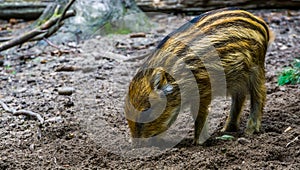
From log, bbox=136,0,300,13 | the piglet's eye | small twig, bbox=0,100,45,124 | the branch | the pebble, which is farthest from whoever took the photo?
log, bbox=136,0,300,13

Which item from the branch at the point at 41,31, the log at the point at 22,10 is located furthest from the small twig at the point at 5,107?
the log at the point at 22,10

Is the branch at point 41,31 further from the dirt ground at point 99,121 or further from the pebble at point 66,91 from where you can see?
the pebble at point 66,91

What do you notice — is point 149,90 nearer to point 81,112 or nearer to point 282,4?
point 81,112

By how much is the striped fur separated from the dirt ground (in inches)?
12.7

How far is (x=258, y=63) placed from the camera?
4.82 metres

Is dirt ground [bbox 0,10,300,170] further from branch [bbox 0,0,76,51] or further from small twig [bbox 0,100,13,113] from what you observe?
branch [bbox 0,0,76,51]

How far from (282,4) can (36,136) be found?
7.29 m

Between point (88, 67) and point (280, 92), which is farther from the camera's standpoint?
point (88, 67)

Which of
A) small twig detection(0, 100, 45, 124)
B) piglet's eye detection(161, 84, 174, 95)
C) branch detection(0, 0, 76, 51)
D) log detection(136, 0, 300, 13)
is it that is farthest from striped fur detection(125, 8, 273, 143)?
log detection(136, 0, 300, 13)

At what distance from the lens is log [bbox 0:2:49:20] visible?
11.8 meters

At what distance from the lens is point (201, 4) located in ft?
36.2

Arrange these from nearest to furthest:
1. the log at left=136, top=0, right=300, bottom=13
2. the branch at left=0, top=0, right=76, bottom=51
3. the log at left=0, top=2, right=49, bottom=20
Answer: the branch at left=0, top=0, right=76, bottom=51, the log at left=136, top=0, right=300, bottom=13, the log at left=0, top=2, right=49, bottom=20

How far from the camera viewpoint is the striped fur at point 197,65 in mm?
4488

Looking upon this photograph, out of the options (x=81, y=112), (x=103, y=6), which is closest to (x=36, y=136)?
(x=81, y=112)
